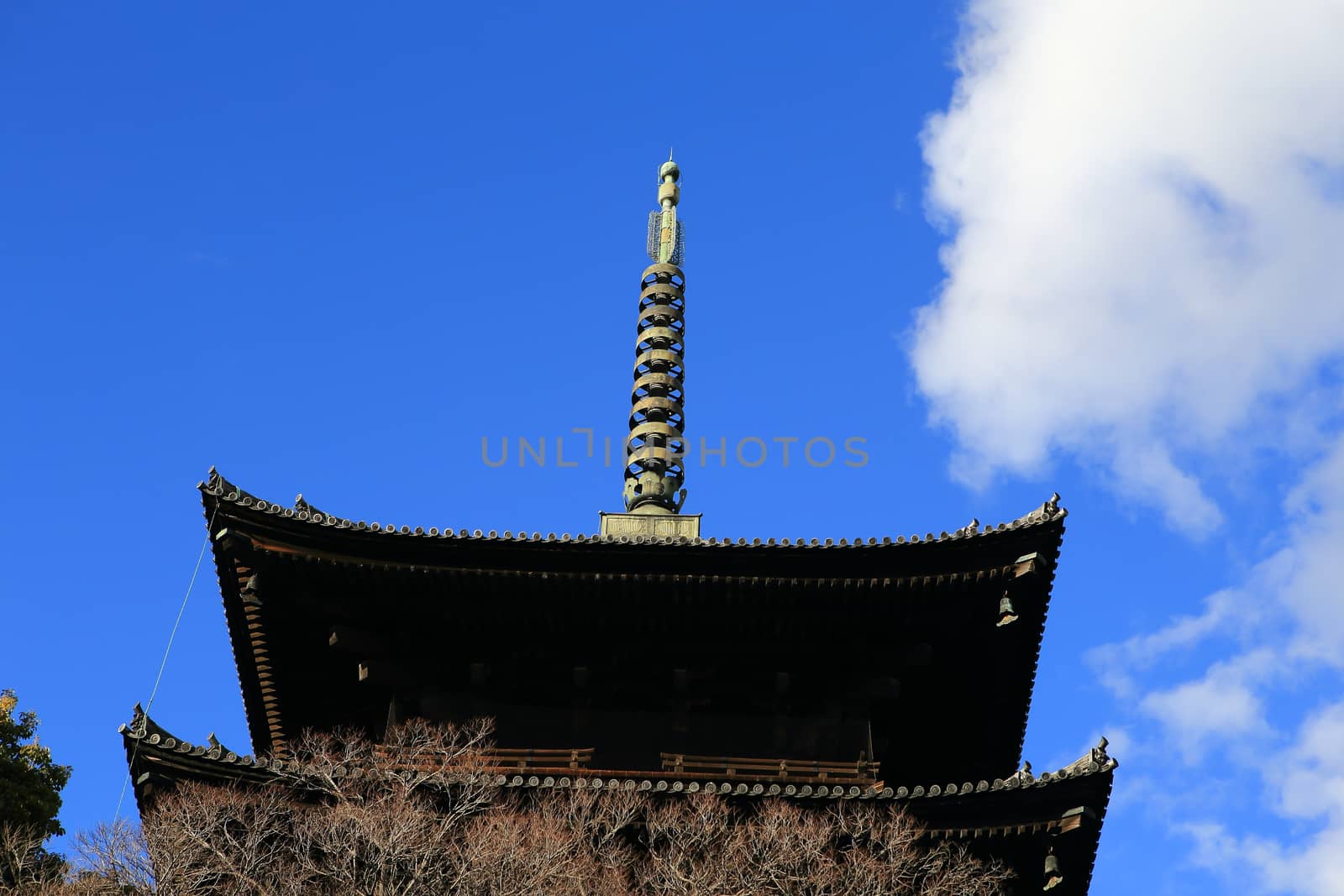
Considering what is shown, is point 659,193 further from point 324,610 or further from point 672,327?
point 324,610

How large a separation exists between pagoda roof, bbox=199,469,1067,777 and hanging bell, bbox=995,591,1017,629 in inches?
6.4

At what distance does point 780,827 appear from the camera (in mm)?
19188

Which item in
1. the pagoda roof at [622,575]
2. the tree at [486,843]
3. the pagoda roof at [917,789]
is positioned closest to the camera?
the tree at [486,843]

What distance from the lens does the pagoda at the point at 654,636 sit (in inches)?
840

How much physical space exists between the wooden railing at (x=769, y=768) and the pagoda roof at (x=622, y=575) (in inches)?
63.0

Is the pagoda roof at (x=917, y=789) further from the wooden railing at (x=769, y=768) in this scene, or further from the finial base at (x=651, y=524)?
the finial base at (x=651, y=524)

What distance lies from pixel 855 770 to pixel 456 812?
536 cm

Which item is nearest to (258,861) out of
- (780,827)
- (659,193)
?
(780,827)

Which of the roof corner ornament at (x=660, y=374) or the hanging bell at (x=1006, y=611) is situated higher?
the roof corner ornament at (x=660, y=374)

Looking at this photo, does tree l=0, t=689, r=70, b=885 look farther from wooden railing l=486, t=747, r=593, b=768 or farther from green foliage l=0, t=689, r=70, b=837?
wooden railing l=486, t=747, r=593, b=768

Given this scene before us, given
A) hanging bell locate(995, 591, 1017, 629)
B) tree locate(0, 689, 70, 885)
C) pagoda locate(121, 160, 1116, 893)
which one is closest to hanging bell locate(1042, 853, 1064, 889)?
pagoda locate(121, 160, 1116, 893)

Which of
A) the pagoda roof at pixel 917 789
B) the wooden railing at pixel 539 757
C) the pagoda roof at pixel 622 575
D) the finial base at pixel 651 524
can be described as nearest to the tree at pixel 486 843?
the pagoda roof at pixel 917 789

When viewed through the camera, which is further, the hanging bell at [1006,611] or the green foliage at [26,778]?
the green foliage at [26,778]

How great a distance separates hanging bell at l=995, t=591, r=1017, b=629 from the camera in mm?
21562
